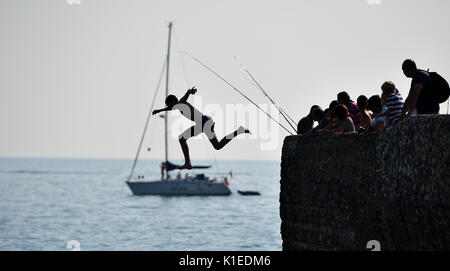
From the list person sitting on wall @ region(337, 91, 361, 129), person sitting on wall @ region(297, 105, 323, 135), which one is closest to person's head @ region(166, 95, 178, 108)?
person sitting on wall @ region(337, 91, 361, 129)

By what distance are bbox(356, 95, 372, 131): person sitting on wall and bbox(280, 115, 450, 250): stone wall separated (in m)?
0.52

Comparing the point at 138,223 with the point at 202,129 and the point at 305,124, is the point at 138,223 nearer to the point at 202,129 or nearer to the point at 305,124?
the point at 305,124

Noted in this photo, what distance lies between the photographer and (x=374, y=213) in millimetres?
11445

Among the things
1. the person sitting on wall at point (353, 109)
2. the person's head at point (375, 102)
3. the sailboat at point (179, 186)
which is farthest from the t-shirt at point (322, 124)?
the sailboat at point (179, 186)

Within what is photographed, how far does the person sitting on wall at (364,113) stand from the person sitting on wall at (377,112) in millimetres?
416

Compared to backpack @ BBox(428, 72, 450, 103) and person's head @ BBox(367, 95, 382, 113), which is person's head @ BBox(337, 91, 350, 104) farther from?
backpack @ BBox(428, 72, 450, 103)

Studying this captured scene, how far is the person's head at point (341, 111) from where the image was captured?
12609 millimetres

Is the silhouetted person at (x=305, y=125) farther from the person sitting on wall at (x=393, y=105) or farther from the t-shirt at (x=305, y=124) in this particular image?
the person sitting on wall at (x=393, y=105)

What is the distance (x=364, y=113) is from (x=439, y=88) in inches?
76.7

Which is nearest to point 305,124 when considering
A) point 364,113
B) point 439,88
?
point 364,113

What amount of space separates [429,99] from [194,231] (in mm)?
60736

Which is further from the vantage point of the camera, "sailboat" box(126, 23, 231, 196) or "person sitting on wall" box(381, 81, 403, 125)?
"sailboat" box(126, 23, 231, 196)

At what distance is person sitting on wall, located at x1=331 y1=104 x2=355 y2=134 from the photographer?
12.7m

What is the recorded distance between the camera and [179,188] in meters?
99.7
